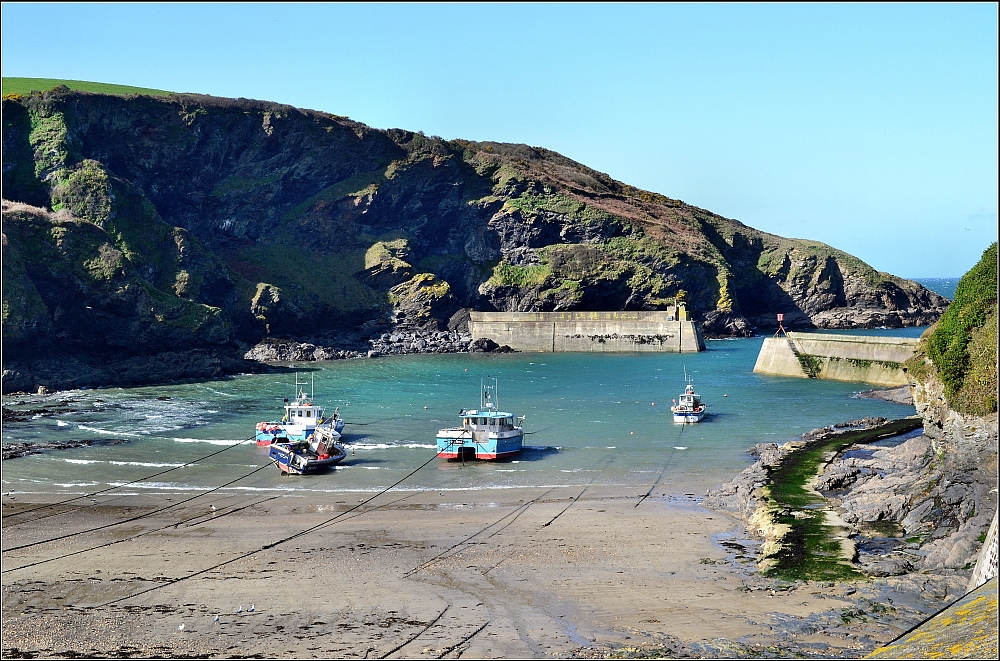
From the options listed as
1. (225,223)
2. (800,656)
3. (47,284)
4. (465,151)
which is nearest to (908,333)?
(465,151)

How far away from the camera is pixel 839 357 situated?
8575 cm

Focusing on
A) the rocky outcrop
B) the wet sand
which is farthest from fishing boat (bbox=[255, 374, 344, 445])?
the rocky outcrop

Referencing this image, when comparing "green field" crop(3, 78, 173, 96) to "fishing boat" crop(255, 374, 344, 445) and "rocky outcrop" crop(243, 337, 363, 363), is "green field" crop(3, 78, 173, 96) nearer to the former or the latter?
"rocky outcrop" crop(243, 337, 363, 363)

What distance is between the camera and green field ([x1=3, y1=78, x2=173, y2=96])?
116688mm

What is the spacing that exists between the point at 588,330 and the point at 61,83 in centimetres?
7676

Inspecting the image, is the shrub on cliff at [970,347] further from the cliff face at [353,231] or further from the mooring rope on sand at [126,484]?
the cliff face at [353,231]

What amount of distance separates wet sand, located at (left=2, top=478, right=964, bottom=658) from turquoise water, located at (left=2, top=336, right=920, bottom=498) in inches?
291

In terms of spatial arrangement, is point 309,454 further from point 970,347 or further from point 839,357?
point 839,357

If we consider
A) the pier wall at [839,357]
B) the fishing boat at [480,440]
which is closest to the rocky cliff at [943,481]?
the fishing boat at [480,440]

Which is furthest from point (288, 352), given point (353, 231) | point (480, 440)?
point (480, 440)

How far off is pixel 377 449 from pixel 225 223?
86520 millimetres

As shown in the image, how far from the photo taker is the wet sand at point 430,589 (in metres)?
20.4

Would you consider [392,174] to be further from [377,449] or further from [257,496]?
[257,496]

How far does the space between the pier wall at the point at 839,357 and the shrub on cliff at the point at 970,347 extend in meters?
51.3
